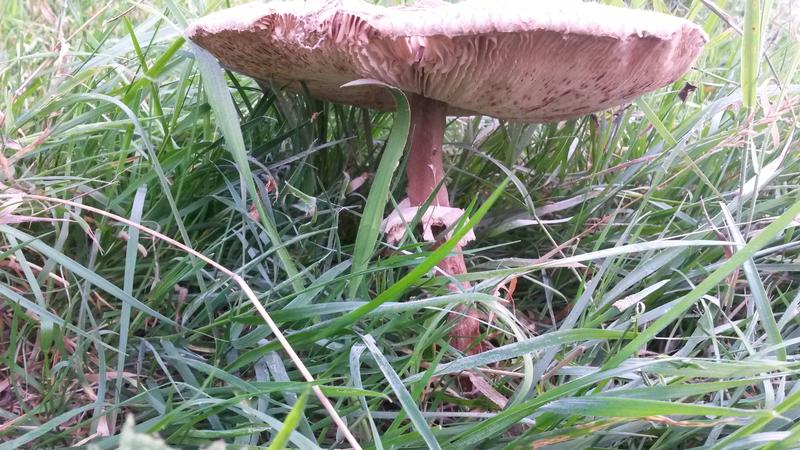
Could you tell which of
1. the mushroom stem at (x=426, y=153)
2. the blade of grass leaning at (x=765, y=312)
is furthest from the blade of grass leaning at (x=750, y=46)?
the mushroom stem at (x=426, y=153)

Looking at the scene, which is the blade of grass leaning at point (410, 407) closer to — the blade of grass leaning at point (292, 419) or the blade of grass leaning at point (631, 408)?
the blade of grass leaning at point (631, 408)

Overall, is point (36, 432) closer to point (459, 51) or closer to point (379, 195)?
point (379, 195)

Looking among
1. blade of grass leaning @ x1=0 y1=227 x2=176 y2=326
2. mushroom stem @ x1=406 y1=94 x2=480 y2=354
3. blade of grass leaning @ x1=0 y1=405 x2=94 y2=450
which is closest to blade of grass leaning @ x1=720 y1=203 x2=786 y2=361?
mushroom stem @ x1=406 y1=94 x2=480 y2=354

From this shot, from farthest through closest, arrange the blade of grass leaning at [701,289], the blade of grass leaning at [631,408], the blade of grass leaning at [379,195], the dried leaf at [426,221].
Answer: the dried leaf at [426,221] < the blade of grass leaning at [379,195] < the blade of grass leaning at [701,289] < the blade of grass leaning at [631,408]

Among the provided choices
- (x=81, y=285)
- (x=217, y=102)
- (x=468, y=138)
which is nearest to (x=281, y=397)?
(x=81, y=285)

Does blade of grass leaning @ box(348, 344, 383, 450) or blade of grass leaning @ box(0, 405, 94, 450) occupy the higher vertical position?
blade of grass leaning @ box(348, 344, 383, 450)

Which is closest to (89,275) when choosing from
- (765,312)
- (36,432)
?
(36,432)

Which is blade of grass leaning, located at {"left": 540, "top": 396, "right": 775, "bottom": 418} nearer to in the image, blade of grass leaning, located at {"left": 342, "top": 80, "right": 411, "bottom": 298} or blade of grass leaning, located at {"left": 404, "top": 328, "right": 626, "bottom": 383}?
blade of grass leaning, located at {"left": 404, "top": 328, "right": 626, "bottom": 383}
